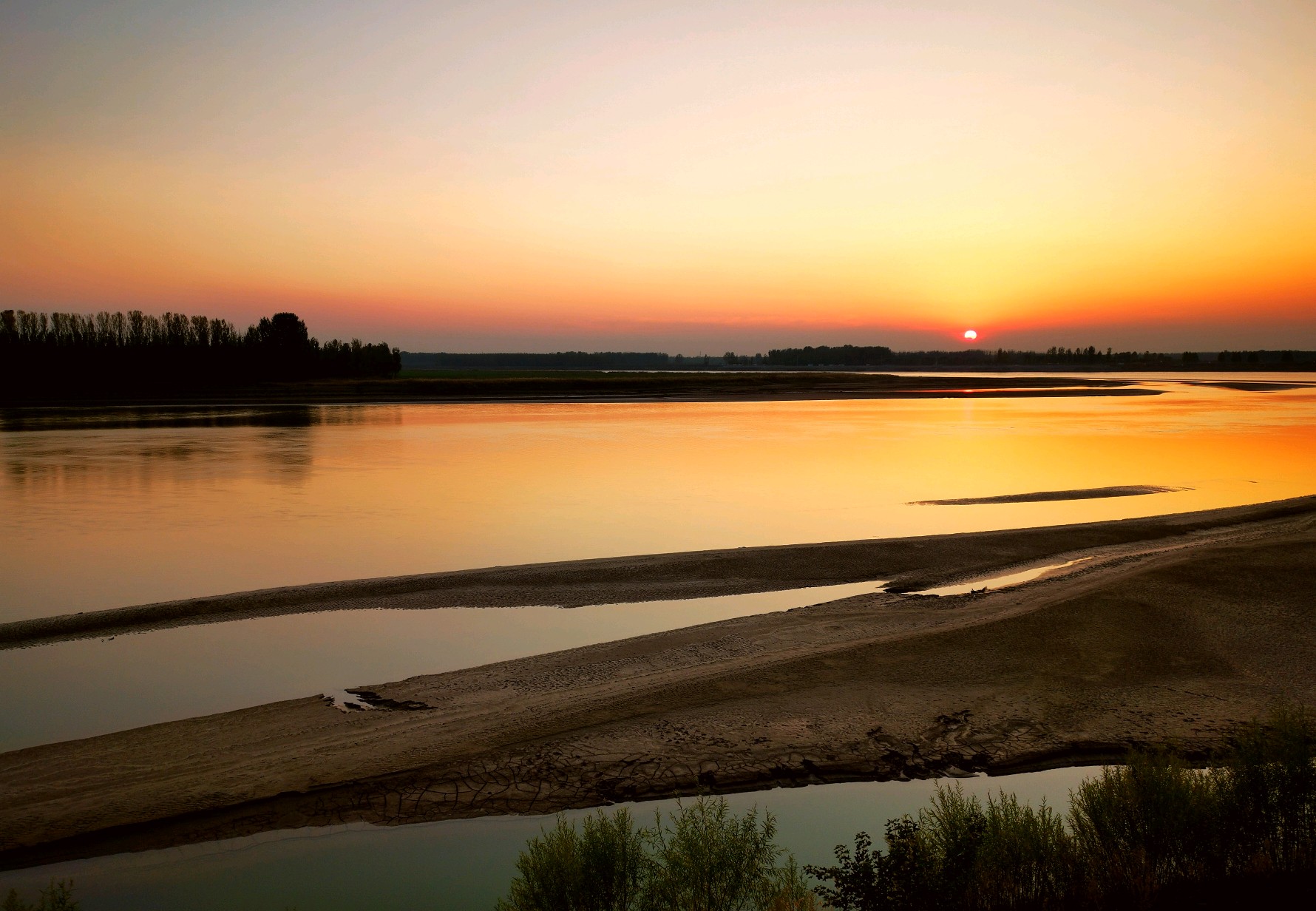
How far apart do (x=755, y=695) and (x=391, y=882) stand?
11.8 ft

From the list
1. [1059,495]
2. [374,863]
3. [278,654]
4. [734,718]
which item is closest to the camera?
[374,863]

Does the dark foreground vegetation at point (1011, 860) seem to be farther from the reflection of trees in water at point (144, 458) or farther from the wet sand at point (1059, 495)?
the reflection of trees in water at point (144, 458)

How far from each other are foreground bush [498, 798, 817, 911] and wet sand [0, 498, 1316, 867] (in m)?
1.17

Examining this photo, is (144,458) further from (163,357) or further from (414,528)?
(163,357)

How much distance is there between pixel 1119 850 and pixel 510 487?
18974 mm

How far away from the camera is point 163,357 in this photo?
83312 millimetres

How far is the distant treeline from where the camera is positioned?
74.6m

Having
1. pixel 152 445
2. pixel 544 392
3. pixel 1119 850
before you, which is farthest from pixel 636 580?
pixel 544 392

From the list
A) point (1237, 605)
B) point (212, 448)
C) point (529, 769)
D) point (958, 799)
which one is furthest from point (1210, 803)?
point (212, 448)

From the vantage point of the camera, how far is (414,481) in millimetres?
23844

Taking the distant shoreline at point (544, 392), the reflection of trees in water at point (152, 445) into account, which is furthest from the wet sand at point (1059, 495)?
the distant shoreline at point (544, 392)

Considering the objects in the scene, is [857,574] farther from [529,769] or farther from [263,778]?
[263,778]

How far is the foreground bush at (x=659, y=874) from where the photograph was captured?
5.00m

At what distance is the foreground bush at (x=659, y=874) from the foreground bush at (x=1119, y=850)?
330 mm
